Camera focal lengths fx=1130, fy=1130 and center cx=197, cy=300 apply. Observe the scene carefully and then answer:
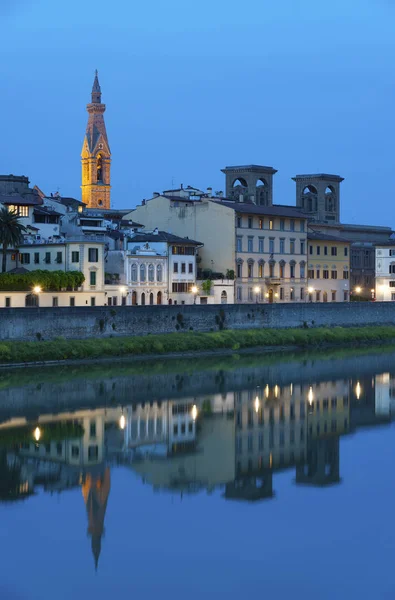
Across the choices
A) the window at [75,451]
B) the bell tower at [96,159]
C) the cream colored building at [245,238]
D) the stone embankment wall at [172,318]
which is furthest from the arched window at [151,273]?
the bell tower at [96,159]

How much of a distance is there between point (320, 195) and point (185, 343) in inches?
2268

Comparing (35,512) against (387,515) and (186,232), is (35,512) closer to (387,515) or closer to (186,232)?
(387,515)

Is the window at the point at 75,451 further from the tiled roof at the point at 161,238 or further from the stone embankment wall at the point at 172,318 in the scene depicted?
the tiled roof at the point at 161,238

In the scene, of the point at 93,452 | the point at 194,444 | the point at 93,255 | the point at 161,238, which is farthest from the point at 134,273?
the point at 93,452

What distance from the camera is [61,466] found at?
100ft

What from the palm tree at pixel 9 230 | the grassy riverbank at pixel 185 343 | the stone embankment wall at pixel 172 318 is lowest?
the grassy riverbank at pixel 185 343

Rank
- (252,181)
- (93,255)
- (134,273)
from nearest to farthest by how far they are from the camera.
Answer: (93,255) < (134,273) < (252,181)

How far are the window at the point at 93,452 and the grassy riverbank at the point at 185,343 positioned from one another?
17.5m

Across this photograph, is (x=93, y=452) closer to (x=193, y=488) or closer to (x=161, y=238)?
(x=193, y=488)

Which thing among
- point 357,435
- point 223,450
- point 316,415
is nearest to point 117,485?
point 223,450

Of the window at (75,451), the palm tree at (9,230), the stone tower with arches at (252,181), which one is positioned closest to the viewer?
the window at (75,451)

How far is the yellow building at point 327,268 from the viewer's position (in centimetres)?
8375

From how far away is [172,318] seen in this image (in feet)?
199

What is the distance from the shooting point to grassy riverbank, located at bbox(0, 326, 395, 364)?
5122 centimetres
